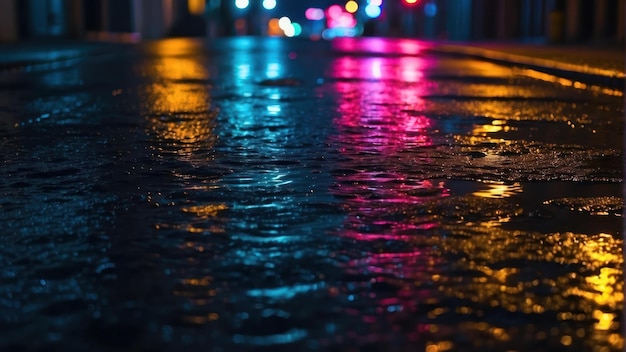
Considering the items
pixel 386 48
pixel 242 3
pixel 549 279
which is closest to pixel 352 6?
pixel 242 3

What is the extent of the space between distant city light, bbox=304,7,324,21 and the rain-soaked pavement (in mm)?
103467

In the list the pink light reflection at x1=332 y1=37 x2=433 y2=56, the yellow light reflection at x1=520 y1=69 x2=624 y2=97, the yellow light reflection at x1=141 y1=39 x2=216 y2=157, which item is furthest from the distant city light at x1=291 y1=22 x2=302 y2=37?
the yellow light reflection at x1=520 y1=69 x2=624 y2=97

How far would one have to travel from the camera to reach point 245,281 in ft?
11.4

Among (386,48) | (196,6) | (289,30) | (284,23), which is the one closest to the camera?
(386,48)

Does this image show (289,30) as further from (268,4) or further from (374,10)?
(374,10)

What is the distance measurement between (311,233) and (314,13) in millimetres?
109976

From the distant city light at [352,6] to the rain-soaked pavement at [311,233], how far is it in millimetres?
A: 93225

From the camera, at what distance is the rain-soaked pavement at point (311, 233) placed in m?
2.97

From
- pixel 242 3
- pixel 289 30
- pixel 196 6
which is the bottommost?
pixel 289 30

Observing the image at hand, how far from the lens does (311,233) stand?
14.0ft

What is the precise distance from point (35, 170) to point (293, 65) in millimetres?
16015

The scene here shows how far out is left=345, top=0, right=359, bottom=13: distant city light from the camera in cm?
10156

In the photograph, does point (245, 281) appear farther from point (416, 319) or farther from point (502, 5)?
point (502, 5)

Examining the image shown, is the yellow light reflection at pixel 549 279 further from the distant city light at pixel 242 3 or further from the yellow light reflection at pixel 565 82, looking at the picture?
the distant city light at pixel 242 3
